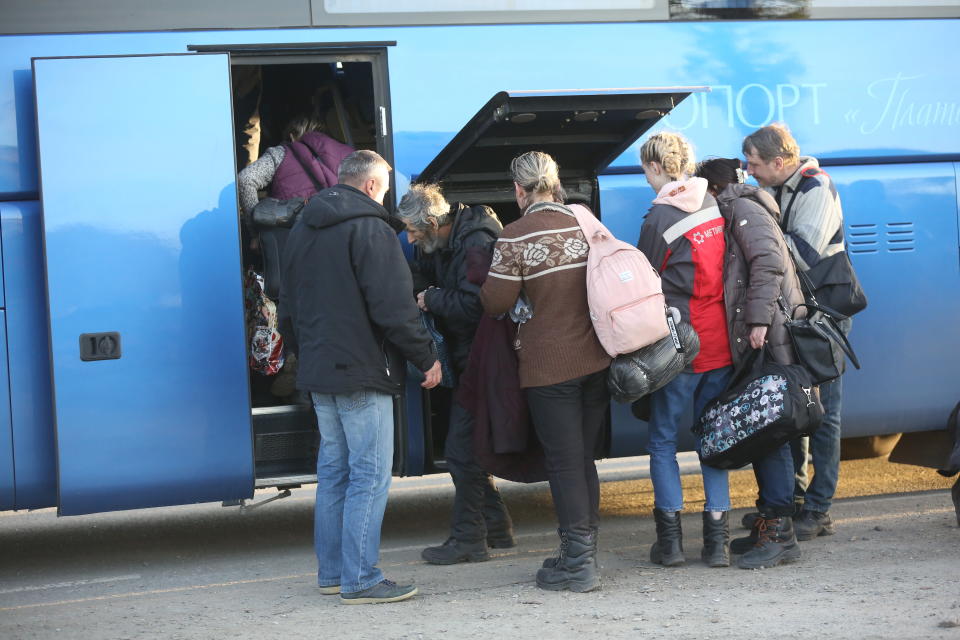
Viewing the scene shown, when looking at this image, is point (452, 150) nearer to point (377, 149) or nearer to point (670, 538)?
point (377, 149)

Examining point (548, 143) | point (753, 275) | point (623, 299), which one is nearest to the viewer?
point (623, 299)

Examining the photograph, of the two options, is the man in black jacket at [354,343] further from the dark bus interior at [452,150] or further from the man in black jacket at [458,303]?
the dark bus interior at [452,150]

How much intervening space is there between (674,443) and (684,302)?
0.63 metres

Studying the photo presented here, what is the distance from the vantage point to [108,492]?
204 inches

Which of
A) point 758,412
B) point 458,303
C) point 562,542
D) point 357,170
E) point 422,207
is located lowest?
point 562,542

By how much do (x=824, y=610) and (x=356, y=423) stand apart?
6.42ft

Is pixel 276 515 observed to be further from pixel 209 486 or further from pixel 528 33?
pixel 528 33

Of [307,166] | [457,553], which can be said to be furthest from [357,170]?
[457,553]

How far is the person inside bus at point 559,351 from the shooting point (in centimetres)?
464

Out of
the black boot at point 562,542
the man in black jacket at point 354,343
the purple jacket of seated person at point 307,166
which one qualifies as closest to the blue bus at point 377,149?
the purple jacket of seated person at point 307,166

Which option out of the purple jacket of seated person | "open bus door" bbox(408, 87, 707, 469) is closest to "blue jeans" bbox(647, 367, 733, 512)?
"open bus door" bbox(408, 87, 707, 469)

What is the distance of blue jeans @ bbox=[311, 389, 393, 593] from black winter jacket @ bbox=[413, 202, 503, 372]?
688mm

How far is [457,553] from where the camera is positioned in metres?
5.34

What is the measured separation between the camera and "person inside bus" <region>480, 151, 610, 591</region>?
4641 mm
